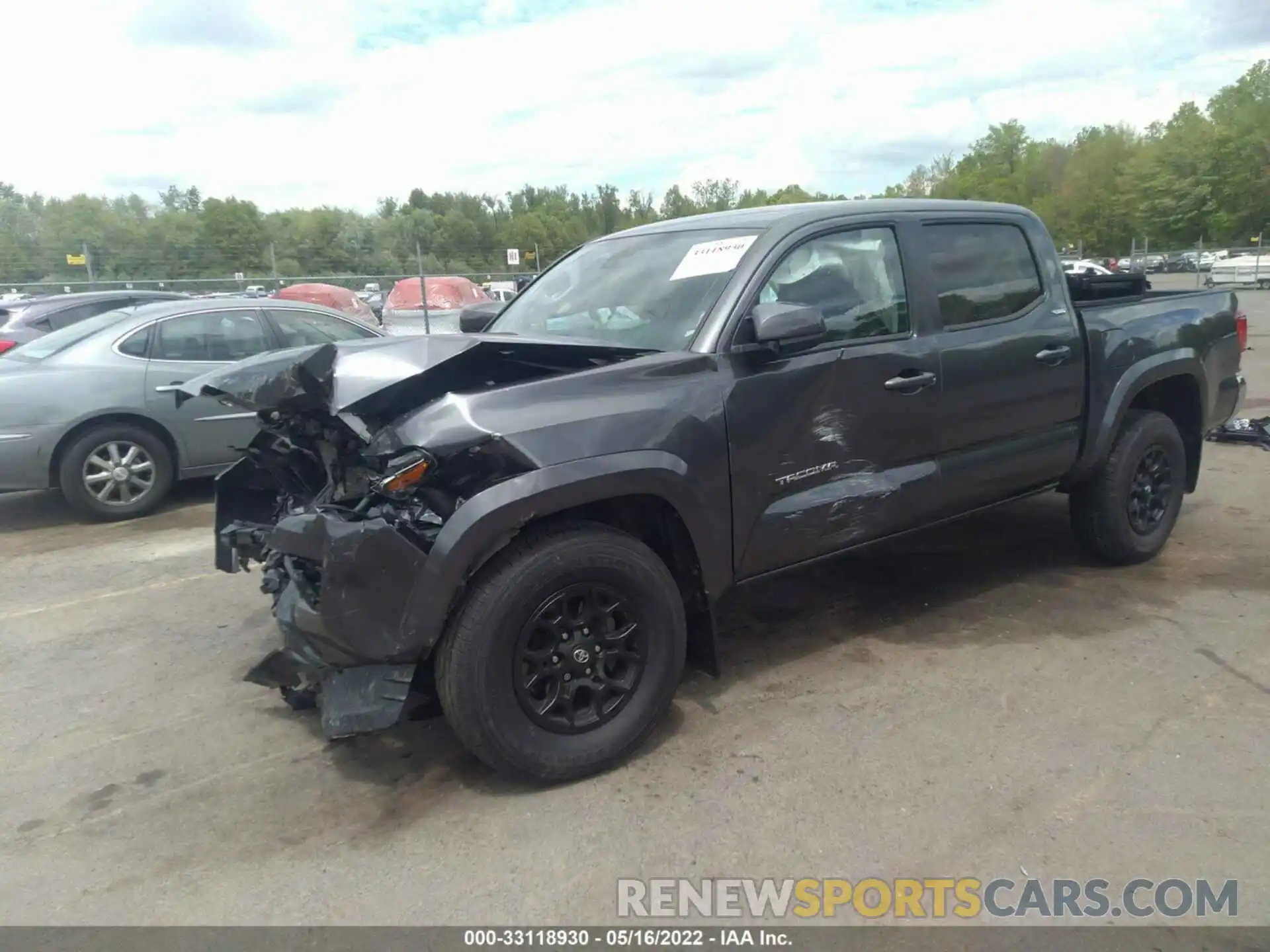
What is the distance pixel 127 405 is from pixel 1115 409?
660 cm

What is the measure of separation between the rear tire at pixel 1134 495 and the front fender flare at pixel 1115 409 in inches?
4.6

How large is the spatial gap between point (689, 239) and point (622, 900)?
273 centimetres

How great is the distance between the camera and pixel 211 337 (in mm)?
7766

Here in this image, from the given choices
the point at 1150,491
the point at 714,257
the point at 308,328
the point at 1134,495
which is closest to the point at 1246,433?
the point at 1150,491

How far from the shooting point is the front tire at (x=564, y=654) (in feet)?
10.2

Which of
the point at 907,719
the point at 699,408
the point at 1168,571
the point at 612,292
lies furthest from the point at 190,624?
the point at 1168,571

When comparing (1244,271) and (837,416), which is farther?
(1244,271)

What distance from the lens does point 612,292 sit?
4.30 m

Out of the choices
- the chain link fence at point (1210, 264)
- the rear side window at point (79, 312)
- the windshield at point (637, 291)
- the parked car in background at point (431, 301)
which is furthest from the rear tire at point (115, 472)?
the chain link fence at point (1210, 264)

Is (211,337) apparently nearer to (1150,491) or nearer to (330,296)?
(1150,491)

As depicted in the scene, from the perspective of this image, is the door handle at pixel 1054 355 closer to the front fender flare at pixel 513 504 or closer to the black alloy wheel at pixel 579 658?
the front fender flare at pixel 513 504

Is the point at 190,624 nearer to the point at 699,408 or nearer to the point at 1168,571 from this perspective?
the point at 699,408

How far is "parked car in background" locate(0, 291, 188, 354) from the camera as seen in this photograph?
36.3ft

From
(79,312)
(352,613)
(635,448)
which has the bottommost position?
(352,613)
